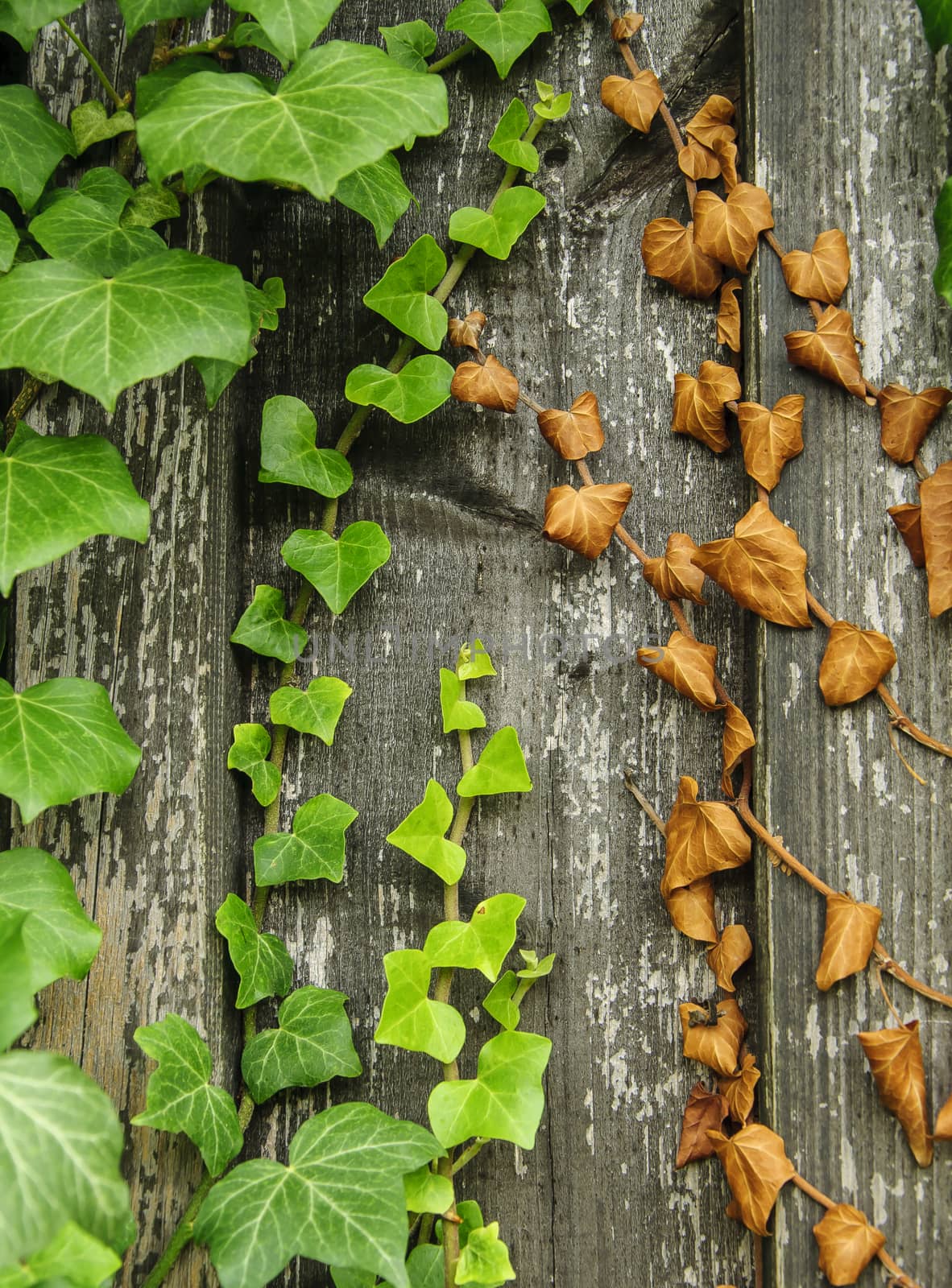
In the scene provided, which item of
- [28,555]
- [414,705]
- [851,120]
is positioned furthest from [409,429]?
[851,120]

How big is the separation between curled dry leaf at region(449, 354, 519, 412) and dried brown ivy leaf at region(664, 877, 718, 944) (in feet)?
1.49

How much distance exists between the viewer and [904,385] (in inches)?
29.7

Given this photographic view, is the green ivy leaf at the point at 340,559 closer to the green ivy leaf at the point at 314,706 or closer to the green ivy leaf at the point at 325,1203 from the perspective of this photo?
the green ivy leaf at the point at 314,706

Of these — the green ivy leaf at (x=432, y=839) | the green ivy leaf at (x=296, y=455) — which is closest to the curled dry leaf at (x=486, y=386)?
the green ivy leaf at (x=296, y=455)

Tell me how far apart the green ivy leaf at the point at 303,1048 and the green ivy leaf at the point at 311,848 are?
0.10m

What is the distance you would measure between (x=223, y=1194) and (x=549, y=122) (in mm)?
973

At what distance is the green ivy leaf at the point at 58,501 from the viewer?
62 cm

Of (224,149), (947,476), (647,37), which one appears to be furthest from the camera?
(647,37)

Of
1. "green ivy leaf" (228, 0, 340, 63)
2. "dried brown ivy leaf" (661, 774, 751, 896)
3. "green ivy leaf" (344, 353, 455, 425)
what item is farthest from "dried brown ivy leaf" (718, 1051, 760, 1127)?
"green ivy leaf" (228, 0, 340, 63)

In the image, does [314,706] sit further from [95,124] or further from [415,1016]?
[95,124]

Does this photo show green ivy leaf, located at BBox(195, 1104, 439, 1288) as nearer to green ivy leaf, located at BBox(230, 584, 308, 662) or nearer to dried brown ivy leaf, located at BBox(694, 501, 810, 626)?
green ivy leaf, located at BBox(230, 584, 308, 662)

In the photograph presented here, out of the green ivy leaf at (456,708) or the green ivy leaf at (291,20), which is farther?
the green ivy leaf at (456,708)

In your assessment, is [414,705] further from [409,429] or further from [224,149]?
[224,149]

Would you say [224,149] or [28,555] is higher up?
[224,149]
